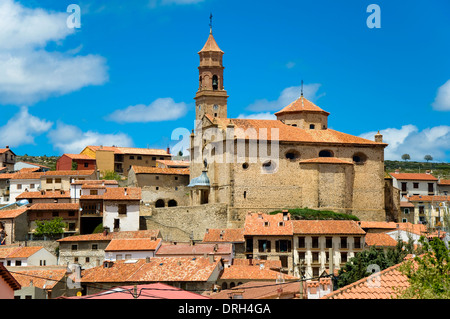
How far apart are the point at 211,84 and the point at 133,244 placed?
25.4 metres

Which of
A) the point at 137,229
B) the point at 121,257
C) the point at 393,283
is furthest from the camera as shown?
the point at 137,229

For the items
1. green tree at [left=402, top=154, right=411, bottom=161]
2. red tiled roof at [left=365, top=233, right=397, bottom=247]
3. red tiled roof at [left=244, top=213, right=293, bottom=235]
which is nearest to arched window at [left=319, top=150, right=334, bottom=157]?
red tiled roof at [left=365, top=233, right=397, bottom=247]

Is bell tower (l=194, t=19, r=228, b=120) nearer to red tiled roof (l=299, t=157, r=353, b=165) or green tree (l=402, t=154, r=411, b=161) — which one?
red tiled roof (l=299, t=157, r=353, b=165)

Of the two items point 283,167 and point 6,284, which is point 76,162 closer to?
point 283,167

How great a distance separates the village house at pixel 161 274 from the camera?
37312 mm

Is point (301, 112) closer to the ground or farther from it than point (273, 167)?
farther from it

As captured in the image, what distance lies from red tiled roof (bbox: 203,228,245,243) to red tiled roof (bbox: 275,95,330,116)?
1922cm

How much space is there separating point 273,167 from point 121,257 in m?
19.2

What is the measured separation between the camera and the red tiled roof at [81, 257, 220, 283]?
37.9 m

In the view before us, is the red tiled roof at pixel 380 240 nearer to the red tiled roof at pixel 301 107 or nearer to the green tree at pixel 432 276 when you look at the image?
the red tiled roof at pixel 301 107

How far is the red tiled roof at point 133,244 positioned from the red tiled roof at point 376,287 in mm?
32496

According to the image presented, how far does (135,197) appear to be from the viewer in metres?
58.5
